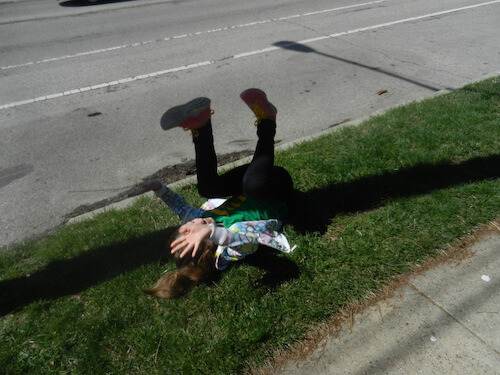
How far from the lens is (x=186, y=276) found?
8.93 feet

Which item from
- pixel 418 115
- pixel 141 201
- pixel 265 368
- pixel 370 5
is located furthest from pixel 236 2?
pixel 265 368

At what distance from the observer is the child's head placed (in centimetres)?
269

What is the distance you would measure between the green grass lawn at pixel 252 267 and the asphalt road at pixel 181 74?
1030 millimetres

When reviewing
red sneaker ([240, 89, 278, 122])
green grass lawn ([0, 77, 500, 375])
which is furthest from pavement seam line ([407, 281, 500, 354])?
red sneaker ([240, 89, 278, 122])

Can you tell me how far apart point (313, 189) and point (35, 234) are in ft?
8.09

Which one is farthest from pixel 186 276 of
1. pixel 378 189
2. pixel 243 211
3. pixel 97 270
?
pixel 378 189

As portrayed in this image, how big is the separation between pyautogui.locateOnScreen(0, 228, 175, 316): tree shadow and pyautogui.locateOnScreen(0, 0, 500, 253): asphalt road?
36.1 inches

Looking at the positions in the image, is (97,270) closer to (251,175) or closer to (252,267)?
(252,267)

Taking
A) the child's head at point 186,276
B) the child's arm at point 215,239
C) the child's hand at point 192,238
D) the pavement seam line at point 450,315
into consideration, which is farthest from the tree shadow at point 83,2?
the pavement seam line at point 450,315

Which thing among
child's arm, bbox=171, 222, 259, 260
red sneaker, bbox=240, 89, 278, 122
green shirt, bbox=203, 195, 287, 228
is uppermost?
red sneaker, bbox=240, 89, 278, 122

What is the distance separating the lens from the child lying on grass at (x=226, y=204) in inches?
106

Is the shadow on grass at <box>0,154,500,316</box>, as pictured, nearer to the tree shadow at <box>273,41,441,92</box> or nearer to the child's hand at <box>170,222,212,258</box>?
the child's hand at <box>170,222,212,258</box>

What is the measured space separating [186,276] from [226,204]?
2.11ft

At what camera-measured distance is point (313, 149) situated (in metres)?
4.38
